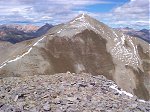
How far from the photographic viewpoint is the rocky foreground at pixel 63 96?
37219 millimetres

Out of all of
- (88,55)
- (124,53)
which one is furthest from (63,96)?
(124,53)

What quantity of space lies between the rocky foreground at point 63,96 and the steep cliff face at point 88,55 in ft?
115

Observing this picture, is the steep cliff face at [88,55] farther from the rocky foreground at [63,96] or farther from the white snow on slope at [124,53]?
the rocky foreground at [63,96]

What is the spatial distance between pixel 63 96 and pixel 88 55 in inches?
2321

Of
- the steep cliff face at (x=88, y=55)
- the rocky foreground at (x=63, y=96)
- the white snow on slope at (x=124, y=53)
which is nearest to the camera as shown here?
the rocky foreground at (x=63, y=96)

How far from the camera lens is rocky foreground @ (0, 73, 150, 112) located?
37219 millimetres

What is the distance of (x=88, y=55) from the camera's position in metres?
98.6

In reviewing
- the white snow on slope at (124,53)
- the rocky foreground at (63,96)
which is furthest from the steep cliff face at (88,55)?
the rocky foreground at (63,96)

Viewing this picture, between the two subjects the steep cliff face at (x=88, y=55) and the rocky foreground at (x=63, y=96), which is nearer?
the rocky foreground at (x=63, y=96)

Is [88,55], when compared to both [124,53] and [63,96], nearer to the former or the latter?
[124,53]

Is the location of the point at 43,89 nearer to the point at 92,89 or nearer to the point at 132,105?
the point at 92,89

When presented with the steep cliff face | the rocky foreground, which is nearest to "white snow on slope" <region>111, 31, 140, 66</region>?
the steep cliff face

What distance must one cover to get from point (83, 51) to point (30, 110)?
63.5 m

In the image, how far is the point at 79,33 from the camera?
329 feet
